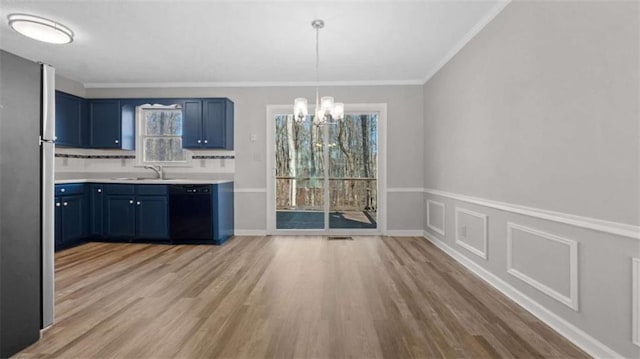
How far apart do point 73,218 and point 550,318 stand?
558 cm

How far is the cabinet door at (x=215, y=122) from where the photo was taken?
459cm

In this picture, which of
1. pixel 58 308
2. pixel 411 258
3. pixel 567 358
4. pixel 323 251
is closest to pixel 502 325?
pixel 567 358

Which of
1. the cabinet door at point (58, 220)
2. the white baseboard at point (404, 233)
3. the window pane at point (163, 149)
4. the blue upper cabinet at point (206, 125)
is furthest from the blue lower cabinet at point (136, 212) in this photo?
the white baseboard at point (404, 233)

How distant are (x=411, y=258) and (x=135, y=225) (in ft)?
13.0

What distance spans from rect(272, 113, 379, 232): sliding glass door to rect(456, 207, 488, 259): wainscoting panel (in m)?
1.74

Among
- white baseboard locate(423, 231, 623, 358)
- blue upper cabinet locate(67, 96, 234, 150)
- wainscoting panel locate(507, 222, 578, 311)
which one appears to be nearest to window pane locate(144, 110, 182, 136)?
blue upper cabinet locate(67, 96, 234, 150)

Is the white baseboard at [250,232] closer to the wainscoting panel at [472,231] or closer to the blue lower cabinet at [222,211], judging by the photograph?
the blue lower cabinet at [222,211]

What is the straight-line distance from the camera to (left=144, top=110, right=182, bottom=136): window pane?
16.3ft

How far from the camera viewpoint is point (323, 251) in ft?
13.0

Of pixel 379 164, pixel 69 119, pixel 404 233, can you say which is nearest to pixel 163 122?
pixel 69 119

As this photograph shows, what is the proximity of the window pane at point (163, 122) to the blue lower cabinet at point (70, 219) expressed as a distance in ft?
4.42

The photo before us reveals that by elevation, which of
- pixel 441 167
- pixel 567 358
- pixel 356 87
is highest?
pixel 356 87

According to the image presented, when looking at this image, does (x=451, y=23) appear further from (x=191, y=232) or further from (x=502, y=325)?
(x=191, y=232)

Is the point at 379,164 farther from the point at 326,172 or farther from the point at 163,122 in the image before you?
the point at 163,122
